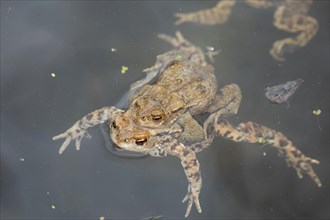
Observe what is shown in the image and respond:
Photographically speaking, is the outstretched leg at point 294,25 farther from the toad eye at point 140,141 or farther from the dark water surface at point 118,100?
the toad eye at point 140,141

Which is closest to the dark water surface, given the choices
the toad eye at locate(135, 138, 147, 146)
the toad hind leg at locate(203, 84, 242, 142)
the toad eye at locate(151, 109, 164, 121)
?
the toad hind leg at locate(203, 84, 242, 142)

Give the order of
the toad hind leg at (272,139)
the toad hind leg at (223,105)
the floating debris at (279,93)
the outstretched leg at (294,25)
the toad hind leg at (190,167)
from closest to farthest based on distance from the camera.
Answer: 1. the toad hind leg at (190,167)
2. the toad hind leg at (223,105)
3. the toad hind leg at (272,139)
4. the floating debris at (279,93)
5. the outstretched leg at (294,25)

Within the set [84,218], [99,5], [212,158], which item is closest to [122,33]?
[99,5]

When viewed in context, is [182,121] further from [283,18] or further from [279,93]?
[283,18]

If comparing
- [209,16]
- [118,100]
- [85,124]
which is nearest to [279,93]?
[209,16]

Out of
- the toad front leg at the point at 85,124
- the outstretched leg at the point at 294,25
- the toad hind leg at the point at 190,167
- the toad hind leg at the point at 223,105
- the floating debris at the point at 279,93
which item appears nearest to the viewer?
the toad hind leg at the point at 190,167

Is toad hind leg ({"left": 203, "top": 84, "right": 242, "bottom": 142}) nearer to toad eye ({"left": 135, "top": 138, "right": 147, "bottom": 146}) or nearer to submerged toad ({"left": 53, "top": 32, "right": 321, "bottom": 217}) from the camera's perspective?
submerged toad ({"left": 53, "top": 32, "right": 321, "bottom": 217})

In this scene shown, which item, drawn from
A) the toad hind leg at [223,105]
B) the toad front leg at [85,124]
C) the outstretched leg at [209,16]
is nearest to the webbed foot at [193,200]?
the toad hind leg at [223,105]
